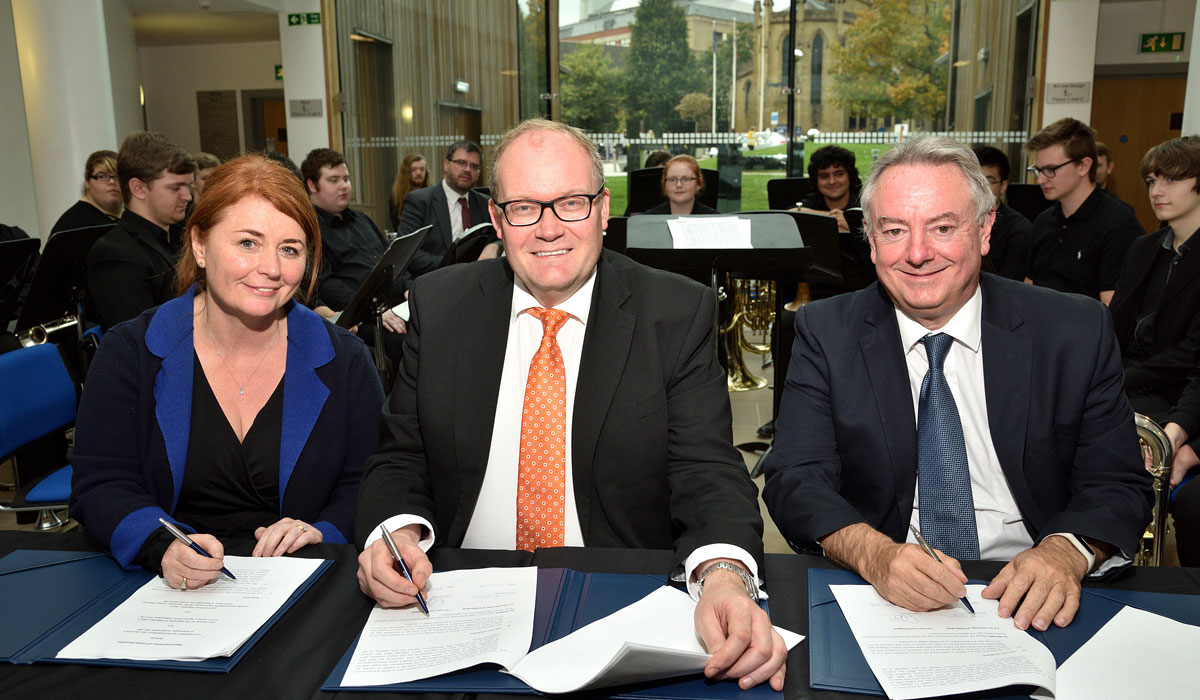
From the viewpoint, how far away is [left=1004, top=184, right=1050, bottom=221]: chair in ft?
20.1

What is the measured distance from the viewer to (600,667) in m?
1.00

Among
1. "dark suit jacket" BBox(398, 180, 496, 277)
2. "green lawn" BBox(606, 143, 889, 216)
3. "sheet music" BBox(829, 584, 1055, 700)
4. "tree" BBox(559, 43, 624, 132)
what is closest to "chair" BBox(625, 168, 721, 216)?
"dark suit jacket" BBox(398, 180, 496, 277)

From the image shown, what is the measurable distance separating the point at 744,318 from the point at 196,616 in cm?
509

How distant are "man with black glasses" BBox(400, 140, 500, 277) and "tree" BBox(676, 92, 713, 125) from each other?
3292 millimetres

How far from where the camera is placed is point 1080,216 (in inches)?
168

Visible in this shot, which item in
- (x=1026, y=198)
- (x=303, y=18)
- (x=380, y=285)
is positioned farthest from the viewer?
(x=303, y=18)

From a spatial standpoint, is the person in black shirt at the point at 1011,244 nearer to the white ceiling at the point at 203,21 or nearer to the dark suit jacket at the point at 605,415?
the dark suit jacket at the point at 605,415

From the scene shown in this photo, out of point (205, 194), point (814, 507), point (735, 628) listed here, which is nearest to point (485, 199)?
point (205, 194)

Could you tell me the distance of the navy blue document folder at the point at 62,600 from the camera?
1.08 meters

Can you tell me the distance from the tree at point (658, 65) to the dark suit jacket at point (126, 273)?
6.31 meters

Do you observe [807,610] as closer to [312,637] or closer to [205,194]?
[312,637]

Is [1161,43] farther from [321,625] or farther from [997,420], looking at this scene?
[321,625]

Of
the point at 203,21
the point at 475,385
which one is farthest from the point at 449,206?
the point at 203,21

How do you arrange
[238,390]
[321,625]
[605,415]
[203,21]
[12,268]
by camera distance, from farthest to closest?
[203,21]
[12,268]
[238,390]
[605,415]
[321,625]
